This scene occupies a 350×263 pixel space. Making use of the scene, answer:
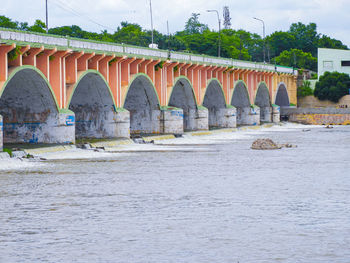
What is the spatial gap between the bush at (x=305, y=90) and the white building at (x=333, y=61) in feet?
12.3

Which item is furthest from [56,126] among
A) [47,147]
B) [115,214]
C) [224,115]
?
[224,115]

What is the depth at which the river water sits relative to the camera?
2028 centimetres

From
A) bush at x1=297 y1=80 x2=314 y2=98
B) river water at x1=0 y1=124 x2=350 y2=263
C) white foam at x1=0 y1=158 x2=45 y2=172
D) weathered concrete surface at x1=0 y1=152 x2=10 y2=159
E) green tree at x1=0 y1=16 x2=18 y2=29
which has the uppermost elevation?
green tree at x1=0 y1=16 x2=18 y2=29

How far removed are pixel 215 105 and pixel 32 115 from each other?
2120 inches

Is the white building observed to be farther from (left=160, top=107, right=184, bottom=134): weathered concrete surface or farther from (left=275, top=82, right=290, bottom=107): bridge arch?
(left=160, top=107, right=184, bottom=134): weathered concrete surface

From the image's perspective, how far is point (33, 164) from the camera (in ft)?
155

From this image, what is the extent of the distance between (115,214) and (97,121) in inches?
1864

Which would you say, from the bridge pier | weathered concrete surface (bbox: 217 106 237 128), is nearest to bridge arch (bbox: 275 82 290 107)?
the bridge pier

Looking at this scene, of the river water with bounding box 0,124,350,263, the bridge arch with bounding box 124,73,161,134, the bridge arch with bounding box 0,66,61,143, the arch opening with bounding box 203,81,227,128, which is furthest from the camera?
the arch opening with bounding box 203,81,227,128

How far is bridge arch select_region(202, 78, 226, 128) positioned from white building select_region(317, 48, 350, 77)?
2078 inches

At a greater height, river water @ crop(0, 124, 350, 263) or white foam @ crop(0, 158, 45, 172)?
white foam @ crop(0, 158, 45, 172)

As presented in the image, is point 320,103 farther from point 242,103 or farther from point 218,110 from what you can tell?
point 218,110

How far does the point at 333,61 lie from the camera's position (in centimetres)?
15875

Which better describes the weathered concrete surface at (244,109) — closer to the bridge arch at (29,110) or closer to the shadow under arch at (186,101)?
the shadow under arch at (186,101)
